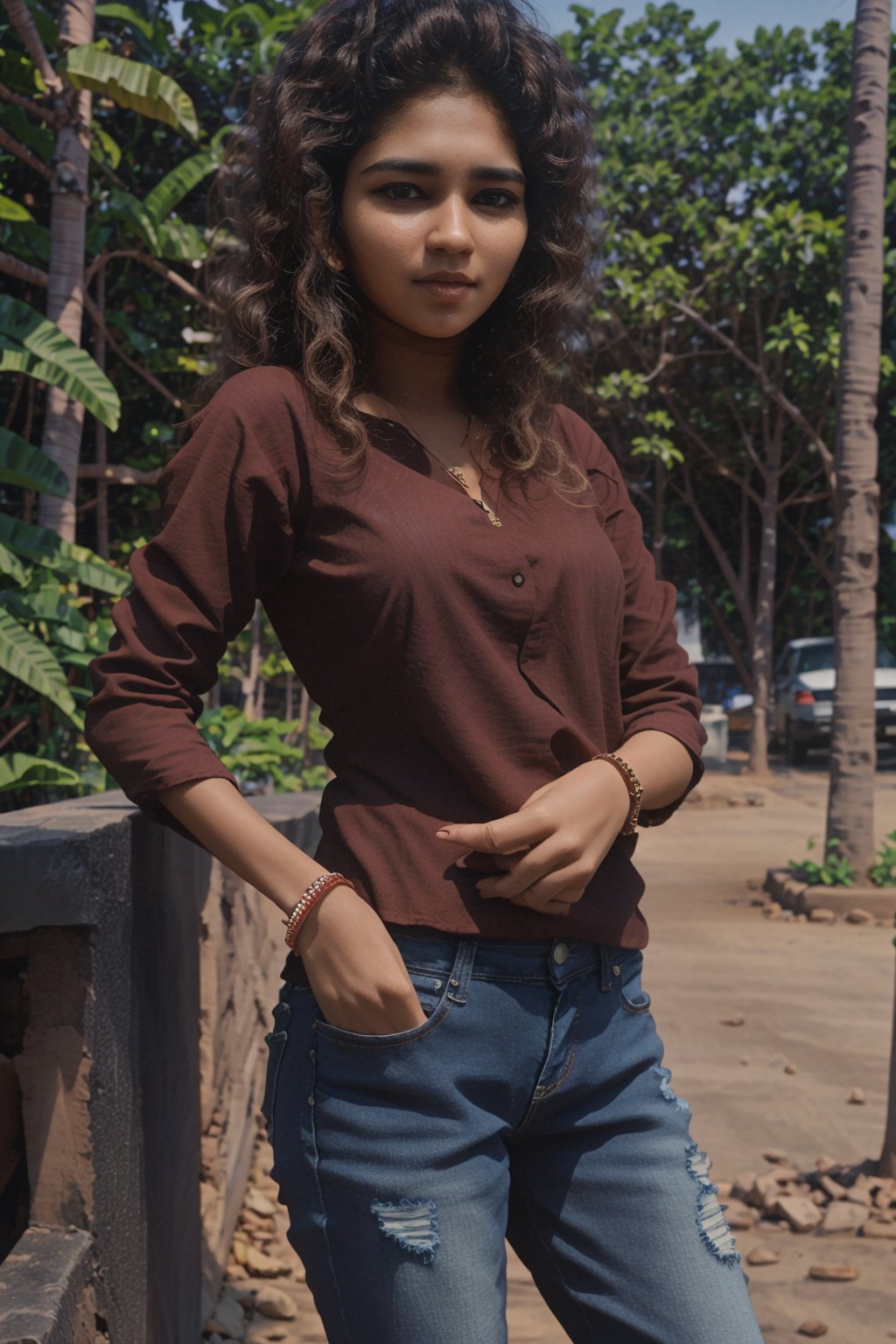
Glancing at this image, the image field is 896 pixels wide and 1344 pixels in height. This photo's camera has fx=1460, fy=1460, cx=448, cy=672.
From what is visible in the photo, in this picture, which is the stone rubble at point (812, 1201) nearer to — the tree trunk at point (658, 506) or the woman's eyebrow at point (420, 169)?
the woman's eyebrow at point (420, 169)

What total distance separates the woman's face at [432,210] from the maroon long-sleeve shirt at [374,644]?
16 centimetres

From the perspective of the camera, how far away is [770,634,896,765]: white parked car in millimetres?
18078

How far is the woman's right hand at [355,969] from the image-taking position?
4.70 ft

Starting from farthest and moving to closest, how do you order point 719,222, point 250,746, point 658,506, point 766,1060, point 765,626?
point 658,506 < point 765,626 < point 719,222 < point 250,746 < point 766,1060

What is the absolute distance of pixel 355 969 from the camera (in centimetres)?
143

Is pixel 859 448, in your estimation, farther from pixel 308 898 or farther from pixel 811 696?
pixel 811 696

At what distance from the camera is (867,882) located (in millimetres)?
8500

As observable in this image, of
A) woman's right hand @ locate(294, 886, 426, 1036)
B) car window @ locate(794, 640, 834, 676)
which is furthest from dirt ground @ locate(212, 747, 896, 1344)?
car window @ locate(794, 640, 834, 676)

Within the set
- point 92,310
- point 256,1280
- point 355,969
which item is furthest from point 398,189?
point 92,310

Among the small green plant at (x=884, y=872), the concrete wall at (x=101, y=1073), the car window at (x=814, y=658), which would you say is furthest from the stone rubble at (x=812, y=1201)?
the car window at (x=814, y=658)

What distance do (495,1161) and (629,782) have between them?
43 centimetres

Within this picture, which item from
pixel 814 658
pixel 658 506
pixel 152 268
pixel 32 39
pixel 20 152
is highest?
pixel 658 506

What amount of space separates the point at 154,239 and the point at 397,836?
472cm

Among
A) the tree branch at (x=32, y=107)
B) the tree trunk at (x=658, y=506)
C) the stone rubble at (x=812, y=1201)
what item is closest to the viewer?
the stone rubble at (x=812, y=1201)
